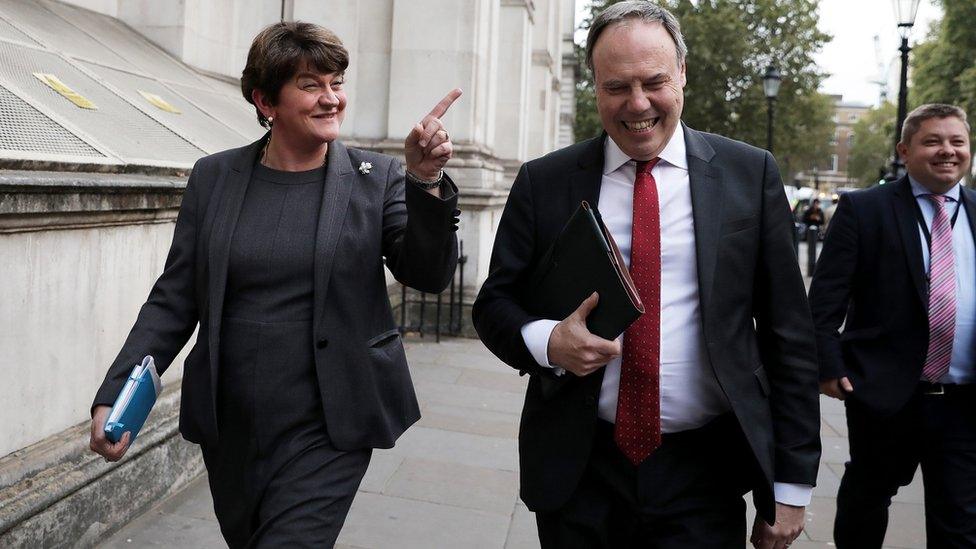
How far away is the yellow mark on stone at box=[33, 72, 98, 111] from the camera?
5.28 metres

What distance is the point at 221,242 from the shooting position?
9.14ft

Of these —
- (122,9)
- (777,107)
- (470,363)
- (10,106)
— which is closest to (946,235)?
(10,106)

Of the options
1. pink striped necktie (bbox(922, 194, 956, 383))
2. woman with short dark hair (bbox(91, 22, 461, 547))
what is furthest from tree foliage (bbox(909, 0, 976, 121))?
woman with short dark hair (bbox(91, 22, 461, 547))

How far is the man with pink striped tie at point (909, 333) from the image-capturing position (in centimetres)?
387

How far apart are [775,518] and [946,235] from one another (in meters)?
1.98

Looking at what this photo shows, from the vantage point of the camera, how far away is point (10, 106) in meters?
4.43

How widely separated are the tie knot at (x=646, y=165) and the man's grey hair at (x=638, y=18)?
0.25 meters

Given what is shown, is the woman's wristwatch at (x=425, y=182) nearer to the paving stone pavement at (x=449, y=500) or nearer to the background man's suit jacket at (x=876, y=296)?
the background man's suit jacket at (x=876, y=296)

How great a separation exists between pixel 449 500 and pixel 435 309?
6081 mm

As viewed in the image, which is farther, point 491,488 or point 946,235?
point 491,488

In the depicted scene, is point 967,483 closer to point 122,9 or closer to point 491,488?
point 491,488

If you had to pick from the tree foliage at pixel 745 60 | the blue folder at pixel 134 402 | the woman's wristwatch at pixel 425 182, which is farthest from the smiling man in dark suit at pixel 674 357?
the tree foliage at pixel 745 60

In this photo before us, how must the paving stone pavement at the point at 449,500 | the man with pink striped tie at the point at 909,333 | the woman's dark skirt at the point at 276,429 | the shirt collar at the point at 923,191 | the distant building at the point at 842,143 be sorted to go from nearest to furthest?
1. the woman's dark skirt at the point at 276,429
2. the man with pink striped tie at the point at 909,333
3. the shirt collar at the point at 923,191
4. the paving stone pavement at the point at 449,500
5. the distant building at the point at 842,143

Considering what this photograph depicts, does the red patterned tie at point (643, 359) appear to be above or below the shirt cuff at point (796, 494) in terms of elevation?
above
